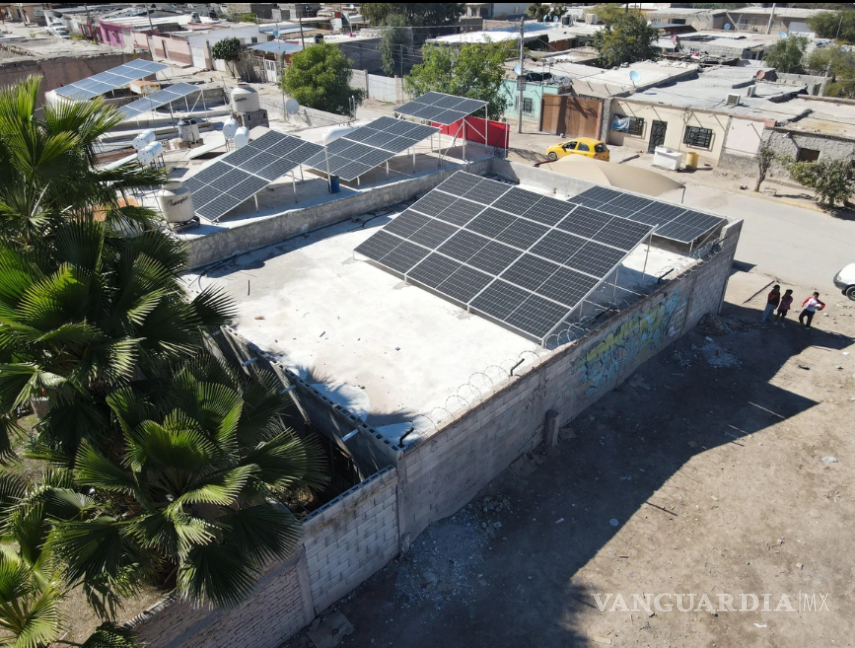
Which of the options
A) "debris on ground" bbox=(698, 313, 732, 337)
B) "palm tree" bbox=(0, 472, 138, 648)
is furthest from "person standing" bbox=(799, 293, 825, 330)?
"palm tree" bbox=(0, 472, 138, 648)

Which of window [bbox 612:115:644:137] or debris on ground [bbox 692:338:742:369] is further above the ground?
window [bbox 612:115:644:137]

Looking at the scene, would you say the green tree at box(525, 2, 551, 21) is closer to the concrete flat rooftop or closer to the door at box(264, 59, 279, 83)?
the door at box(264, 59, 279, 83)

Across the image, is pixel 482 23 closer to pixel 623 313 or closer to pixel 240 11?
pixel 240 11

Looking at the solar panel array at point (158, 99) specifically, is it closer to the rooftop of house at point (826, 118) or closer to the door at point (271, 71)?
the door at point (271, 71)

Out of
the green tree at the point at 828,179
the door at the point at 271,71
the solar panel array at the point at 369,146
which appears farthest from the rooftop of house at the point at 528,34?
the solar panel array at the point at 369,146

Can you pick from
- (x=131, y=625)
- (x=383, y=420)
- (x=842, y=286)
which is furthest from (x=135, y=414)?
(x=842, y=286)

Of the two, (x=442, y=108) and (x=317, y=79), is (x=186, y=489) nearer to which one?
(x=442, y=108)

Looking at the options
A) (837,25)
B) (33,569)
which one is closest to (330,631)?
(33,569)
